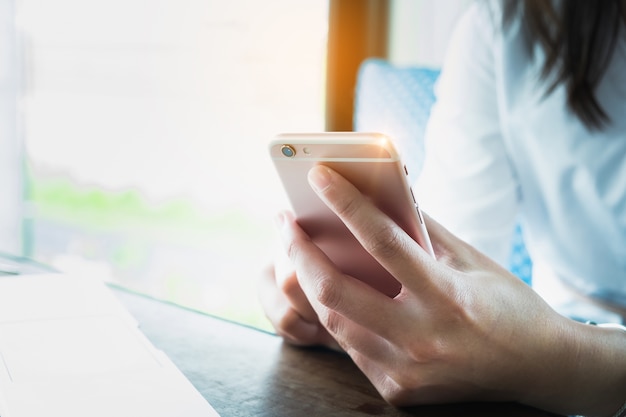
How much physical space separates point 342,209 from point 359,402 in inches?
5.8

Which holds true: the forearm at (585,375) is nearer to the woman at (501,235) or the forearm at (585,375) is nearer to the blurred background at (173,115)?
the woman at (501,235)

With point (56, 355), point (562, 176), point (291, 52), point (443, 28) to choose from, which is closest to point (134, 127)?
point (291, 52)

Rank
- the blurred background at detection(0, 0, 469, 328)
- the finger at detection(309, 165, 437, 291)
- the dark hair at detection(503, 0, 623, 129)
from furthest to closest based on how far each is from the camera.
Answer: the blurred background at detection(0, 0, 469, 328)
the dark hair at detection(503, 0, 623, 129)
the finger at detection(309, 165, 437, 291)

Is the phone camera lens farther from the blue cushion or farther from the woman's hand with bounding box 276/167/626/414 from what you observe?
the blue cushion

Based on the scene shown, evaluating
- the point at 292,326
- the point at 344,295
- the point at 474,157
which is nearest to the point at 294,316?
the point at 292,326

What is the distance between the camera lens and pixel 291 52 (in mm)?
1917

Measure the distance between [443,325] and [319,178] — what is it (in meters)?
0.12

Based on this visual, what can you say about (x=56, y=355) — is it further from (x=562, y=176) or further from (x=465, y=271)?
(x=562, y=176)

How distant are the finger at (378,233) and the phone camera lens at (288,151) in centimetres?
3

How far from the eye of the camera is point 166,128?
237 centimetres

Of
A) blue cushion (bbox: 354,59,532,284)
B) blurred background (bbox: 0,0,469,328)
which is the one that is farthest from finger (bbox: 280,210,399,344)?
blurred background (bbox: 0,0,469,328)

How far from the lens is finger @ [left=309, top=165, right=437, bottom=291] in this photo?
1.20 ft

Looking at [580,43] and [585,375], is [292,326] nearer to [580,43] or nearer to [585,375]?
[585,375]

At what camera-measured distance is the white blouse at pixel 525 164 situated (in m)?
0.82
